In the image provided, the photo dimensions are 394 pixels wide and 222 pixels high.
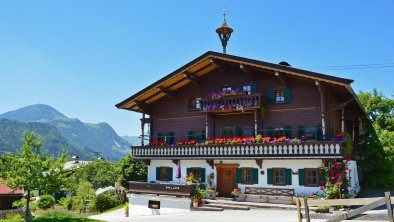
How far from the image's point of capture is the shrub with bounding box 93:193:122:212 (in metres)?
32.7

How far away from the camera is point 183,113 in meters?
29.8

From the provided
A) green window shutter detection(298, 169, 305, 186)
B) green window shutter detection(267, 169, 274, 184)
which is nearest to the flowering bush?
green window shutter detection(298, 169, 305, 186)

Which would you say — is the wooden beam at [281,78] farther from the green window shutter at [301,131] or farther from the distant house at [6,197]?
the distant house at [6,197]

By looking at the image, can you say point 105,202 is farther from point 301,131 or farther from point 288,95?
point 288,95

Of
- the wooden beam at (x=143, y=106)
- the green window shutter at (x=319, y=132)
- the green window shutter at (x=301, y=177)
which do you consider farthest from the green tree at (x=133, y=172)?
the green window shutter at (x=319, y=132)

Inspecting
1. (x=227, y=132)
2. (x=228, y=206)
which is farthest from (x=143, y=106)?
(x=228, y=206)

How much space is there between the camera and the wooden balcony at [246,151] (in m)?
21.9

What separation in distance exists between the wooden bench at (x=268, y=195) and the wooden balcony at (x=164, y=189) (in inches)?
143

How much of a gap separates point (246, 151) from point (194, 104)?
6.75 m

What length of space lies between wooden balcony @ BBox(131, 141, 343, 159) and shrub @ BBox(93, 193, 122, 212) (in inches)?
244

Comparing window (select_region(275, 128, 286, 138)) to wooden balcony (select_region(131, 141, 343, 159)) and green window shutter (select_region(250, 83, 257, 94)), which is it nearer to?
Result: wooden balcony (select_region(131, 141, 343, 159))

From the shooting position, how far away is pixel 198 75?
95.1 feet

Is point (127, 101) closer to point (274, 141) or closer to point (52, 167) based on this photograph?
point (52, 167)

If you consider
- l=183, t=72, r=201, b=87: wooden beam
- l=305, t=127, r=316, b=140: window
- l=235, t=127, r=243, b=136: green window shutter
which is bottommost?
l=305, t=127, r=316, b=140: window
